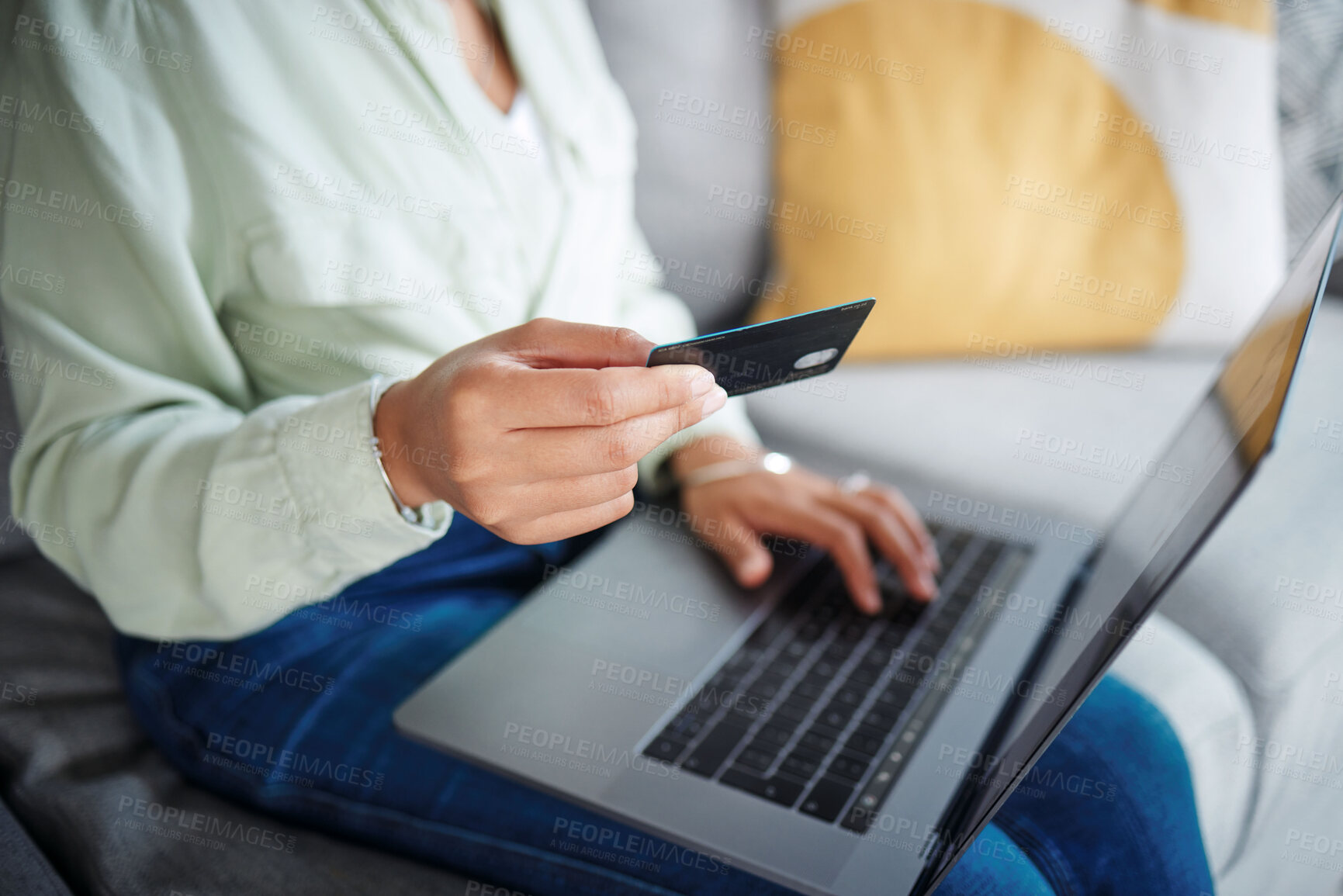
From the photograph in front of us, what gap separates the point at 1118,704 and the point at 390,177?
0.66 metres

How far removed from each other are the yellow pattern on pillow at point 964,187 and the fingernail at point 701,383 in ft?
2.56

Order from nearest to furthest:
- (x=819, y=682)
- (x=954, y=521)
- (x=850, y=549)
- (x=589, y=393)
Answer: (x=589, y=393)
(x=819, y=682)
(x=850, y=549)
(x=954, y=521)

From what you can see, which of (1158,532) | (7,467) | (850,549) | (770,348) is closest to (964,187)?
(850,549)

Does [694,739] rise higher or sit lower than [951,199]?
lower

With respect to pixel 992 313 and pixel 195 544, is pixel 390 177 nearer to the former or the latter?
pixel 195 544

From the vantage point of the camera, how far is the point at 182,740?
61 centimetres

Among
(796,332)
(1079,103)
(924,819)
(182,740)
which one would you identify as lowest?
(182,740)

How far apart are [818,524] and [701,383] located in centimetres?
36

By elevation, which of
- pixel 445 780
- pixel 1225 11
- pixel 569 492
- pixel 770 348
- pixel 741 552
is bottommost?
pixel 445 780

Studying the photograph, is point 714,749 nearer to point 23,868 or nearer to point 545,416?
point 545,416

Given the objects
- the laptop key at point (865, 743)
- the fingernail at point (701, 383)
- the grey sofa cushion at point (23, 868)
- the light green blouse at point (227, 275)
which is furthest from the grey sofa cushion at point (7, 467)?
the laptop key at point (865, 743)

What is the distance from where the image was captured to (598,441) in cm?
43

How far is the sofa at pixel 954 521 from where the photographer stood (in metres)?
0.57

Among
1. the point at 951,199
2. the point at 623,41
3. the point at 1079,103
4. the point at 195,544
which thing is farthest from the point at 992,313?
the point at 195,544
